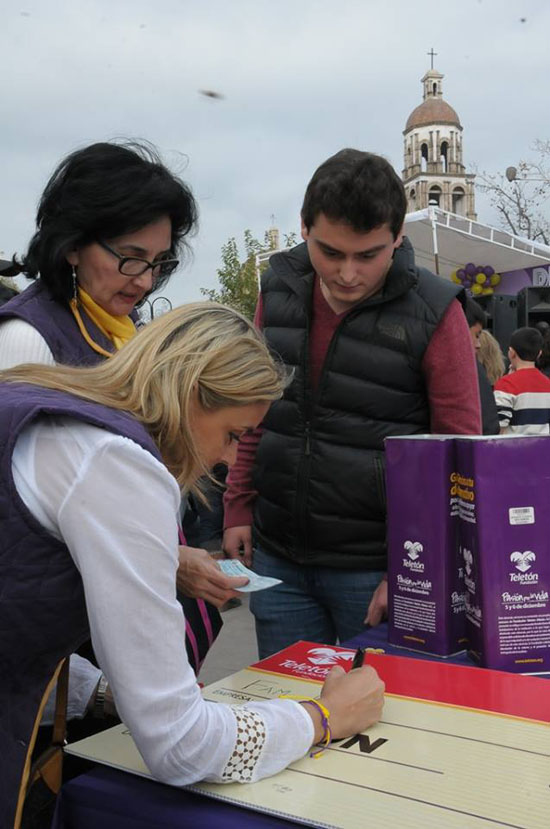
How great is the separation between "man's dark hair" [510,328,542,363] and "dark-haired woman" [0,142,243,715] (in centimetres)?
359

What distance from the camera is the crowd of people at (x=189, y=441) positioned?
0.84m

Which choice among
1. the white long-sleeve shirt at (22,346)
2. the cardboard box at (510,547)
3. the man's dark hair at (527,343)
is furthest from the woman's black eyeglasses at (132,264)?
the man's dark hair at (527,343)

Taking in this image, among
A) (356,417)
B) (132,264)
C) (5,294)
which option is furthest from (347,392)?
(5,294)

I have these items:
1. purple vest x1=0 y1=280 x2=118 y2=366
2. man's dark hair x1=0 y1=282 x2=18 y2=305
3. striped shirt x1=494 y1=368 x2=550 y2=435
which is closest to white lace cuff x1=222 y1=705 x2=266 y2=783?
purple vest x1=0 y1=280 x2=118 y2=366

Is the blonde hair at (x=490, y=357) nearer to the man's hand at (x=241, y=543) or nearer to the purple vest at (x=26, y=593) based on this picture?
the man's hand at (x=241, y=543)

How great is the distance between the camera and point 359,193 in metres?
1.54

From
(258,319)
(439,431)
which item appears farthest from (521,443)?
(258,319)

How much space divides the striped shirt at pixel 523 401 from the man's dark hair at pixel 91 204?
3.46 meters

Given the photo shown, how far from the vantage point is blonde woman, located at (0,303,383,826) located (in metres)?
0.82

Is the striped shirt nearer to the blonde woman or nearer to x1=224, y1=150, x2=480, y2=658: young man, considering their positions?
x1=224, y1=150, x2=480, y2=658: young man

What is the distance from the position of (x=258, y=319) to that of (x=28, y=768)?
1191 mm

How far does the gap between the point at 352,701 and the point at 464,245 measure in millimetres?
7748

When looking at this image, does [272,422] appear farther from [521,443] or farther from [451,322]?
[521,443]

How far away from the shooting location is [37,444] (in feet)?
2.82
